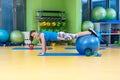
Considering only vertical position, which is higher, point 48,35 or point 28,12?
point 28,12

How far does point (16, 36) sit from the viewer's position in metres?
10.3

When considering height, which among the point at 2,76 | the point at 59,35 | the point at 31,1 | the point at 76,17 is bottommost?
the point at 2,76

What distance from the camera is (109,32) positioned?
1078 cm

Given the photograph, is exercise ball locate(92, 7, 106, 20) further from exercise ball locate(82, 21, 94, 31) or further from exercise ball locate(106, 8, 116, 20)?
exercise ball locate(82, 21, 94, 31)

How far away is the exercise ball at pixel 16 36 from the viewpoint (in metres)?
10.3

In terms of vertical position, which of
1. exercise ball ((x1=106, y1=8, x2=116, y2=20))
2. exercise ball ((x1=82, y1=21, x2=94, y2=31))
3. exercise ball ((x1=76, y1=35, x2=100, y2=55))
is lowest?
exercise ball ((x1=76, y1=35, x2=100, y2=55))

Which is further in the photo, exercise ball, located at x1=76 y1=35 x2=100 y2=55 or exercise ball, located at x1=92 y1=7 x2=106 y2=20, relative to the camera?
exercise ball, located at x1=92 y1=7 x2=106 y2=20

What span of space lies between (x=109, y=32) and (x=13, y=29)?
13.8 feet

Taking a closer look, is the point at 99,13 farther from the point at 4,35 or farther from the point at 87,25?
the point at 4,35

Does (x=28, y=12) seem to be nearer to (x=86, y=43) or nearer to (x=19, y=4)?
(x=19, y=4)

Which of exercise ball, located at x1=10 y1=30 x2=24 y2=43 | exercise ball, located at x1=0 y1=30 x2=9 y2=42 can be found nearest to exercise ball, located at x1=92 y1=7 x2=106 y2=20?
exercise ball, located at x1=10 y1=30 x2=24 y2=43

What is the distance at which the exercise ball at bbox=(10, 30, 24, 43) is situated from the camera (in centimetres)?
1029

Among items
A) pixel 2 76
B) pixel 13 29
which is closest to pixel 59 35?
pixel 2 76

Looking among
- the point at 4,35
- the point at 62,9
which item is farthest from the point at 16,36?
the point at 62,9
